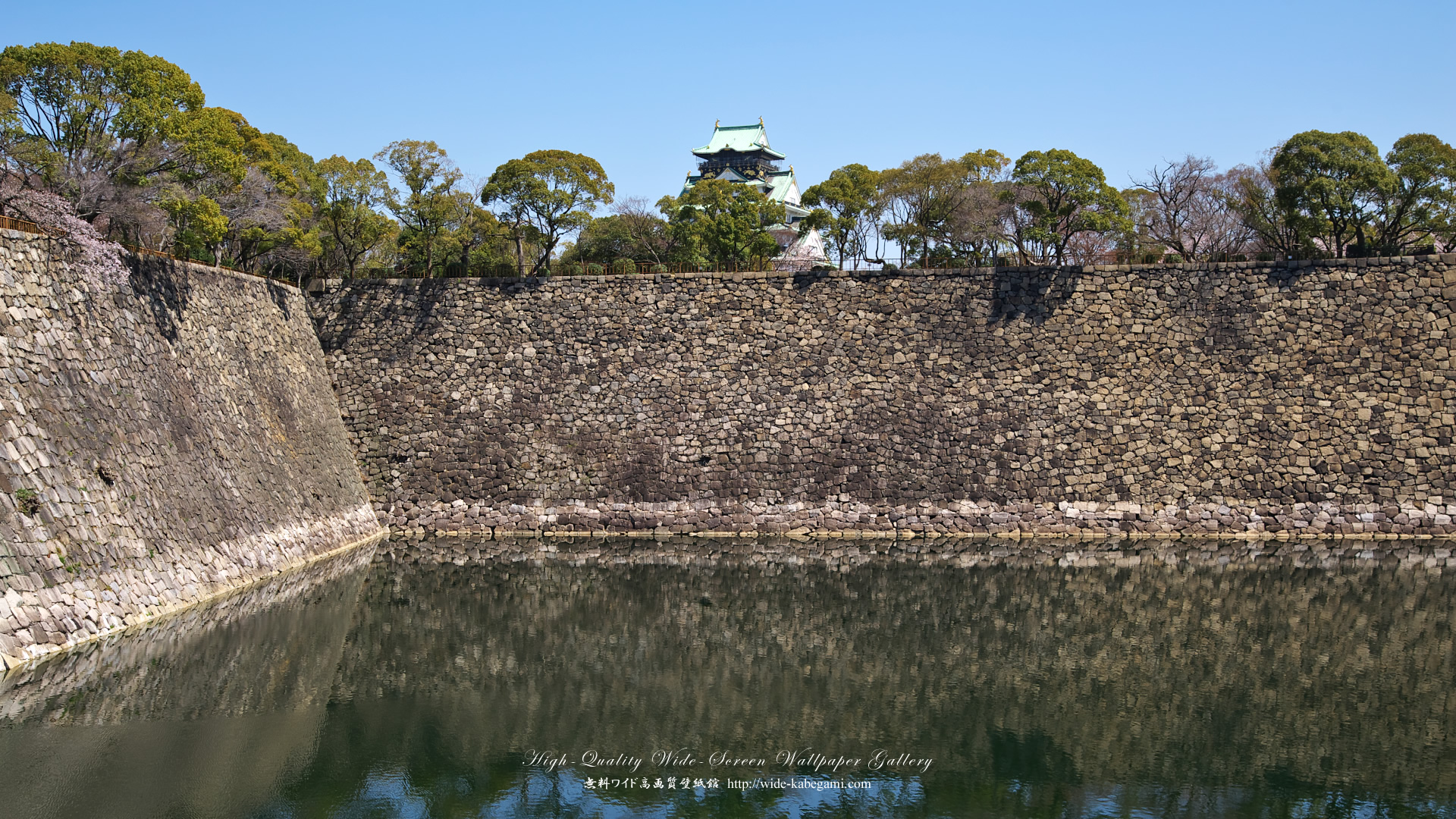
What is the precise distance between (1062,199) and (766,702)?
1979 cm

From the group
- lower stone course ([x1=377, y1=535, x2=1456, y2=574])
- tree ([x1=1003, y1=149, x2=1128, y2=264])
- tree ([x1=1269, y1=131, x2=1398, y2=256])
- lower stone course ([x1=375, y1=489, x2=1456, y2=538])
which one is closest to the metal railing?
lower stone course ([x1=377, y1=535, x2=1456, y2=574])

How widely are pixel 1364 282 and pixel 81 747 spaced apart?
86.4ft

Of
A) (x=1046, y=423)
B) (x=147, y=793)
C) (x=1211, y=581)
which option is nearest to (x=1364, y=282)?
(x=1046, y=423)

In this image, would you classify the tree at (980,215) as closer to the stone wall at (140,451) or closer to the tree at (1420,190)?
the tree at (1420,190)

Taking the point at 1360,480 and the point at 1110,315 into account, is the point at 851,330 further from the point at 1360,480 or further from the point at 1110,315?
the point at 1360,480

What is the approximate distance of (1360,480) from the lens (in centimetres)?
2391

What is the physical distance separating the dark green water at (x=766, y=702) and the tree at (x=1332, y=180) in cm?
1113

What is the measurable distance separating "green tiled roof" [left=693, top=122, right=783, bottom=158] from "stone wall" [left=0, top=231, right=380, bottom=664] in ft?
95.1

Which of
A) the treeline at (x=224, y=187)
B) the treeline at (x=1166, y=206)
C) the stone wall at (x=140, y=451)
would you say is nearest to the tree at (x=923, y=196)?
the treeline at (x=1166, y=206)

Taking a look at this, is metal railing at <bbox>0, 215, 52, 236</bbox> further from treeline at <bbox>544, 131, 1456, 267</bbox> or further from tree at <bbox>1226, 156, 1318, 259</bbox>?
tree at <bbox>1226, 156, 1318, 259</bbox>

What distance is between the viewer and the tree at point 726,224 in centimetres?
3080

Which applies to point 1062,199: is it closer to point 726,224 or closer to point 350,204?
point 726,224

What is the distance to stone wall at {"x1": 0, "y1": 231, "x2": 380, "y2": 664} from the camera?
1302cm

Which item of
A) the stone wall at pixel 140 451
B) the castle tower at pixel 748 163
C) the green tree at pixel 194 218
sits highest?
the castle tower at pixel 748 163
